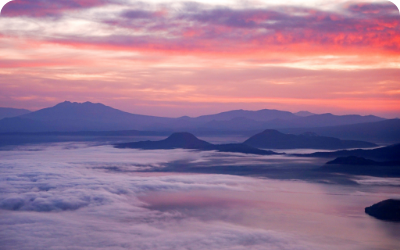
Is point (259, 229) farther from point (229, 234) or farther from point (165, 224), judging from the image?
point (165, 224)

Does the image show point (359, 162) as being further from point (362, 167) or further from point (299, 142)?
point (299, 142)

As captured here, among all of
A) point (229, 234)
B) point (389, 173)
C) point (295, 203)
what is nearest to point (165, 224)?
point (229, 234)

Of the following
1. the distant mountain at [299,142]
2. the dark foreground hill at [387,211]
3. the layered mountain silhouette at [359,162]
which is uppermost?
the distant mountain at [299,142]

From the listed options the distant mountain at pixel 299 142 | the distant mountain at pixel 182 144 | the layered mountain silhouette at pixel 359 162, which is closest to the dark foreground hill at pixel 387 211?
the layered mountain silhouette at pixel 359 162

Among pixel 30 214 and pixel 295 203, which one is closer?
pixel 30 214

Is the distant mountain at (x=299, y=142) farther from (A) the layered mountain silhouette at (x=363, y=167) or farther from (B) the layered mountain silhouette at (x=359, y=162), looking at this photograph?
(B) the layered mountain silhouette at (x=359, y=162)

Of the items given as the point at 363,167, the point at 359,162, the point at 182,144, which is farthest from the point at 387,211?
the point at 182,144
